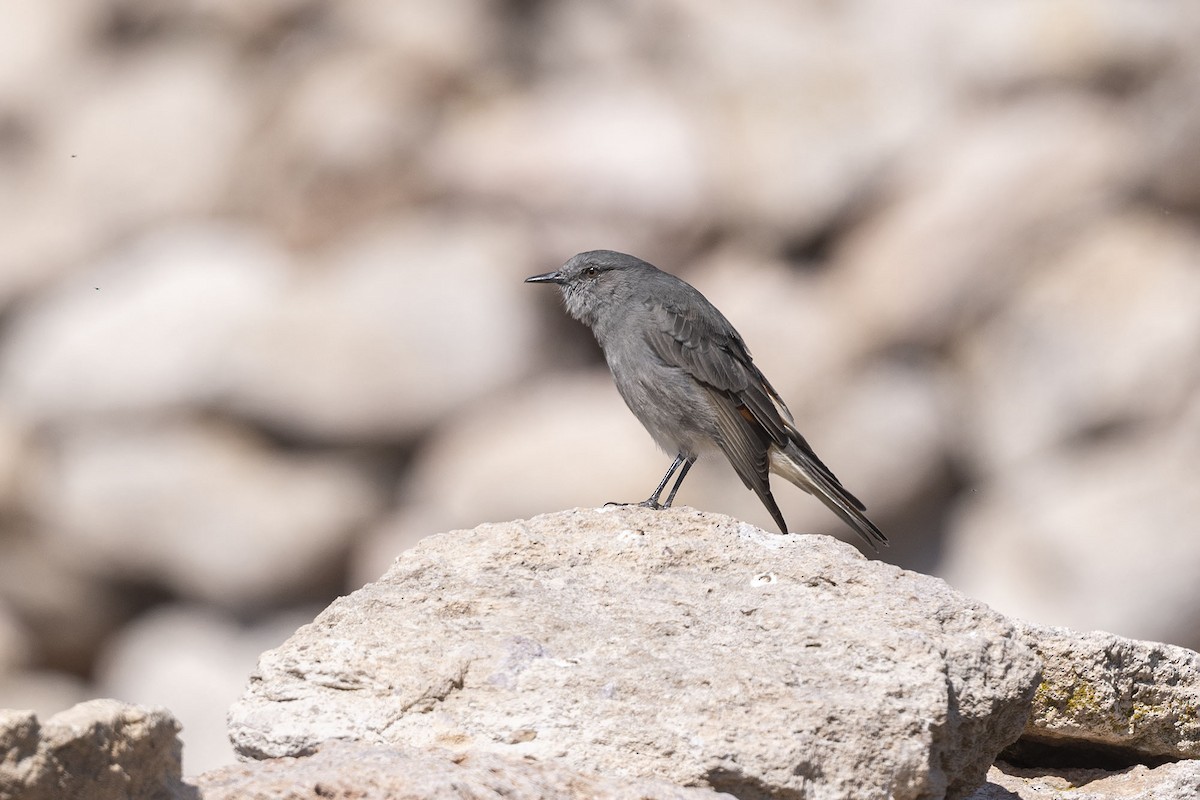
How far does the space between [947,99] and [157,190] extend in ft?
37.7

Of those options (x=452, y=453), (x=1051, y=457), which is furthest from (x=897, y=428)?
(x=452, y=453)

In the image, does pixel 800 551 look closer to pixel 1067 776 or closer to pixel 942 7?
pixel 1067 776

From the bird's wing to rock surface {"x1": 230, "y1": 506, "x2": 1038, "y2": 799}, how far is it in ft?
8.05

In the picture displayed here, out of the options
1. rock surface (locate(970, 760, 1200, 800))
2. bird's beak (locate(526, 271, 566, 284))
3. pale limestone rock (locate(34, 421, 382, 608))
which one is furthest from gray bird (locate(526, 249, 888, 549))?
pale limestone rock (locate(34, 421, 382, 608))

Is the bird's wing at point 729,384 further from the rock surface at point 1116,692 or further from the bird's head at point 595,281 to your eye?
the rock surface at point 1116,692

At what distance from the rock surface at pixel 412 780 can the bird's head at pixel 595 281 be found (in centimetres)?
421

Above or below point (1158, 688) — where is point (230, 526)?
above

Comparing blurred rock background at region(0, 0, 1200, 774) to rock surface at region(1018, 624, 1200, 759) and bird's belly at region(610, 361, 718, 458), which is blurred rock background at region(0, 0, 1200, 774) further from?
rock surface at region(1018, 624, 1200, 759)

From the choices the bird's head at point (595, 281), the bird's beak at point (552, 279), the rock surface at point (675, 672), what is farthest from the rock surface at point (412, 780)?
the bird's beak at point (552, 279)

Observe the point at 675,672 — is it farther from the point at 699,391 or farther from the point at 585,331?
the point at 585,331

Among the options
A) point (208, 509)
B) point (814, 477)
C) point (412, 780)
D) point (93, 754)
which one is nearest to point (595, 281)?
point (814, 477)

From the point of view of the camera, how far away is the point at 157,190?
21422 millimetres

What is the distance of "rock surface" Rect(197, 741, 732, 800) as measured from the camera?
3.21 metres

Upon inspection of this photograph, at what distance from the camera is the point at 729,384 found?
714 cm
